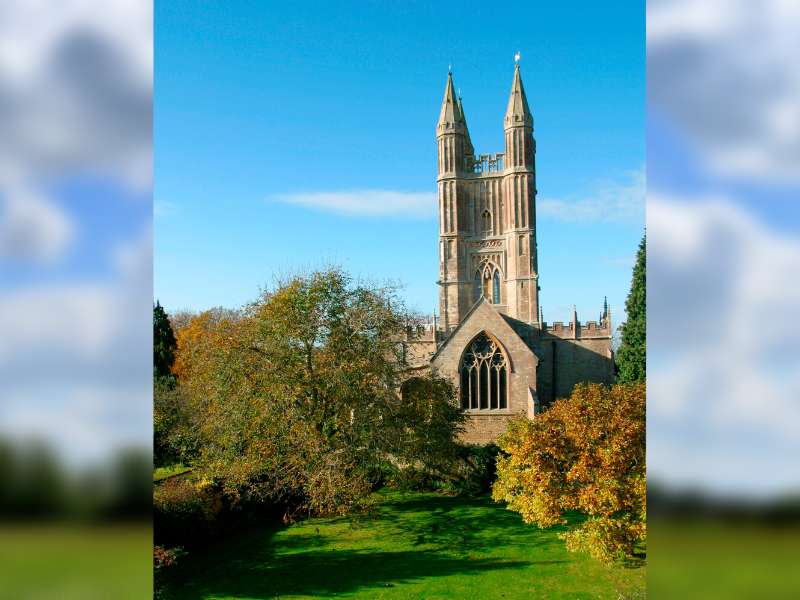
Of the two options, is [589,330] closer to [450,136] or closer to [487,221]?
[487,221]

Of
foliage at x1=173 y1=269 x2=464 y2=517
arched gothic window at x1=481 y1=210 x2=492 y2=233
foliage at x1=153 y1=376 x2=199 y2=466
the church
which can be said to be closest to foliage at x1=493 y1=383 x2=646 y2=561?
foliage at x1=173 y1=269 x2=464 y2=517

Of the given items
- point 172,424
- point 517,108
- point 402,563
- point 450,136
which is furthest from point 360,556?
point 517,108

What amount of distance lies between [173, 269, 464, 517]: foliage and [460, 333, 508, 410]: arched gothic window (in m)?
7.87

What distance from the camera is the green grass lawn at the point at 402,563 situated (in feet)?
34.4

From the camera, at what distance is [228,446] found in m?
13.1

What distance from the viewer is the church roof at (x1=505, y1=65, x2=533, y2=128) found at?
1231 inches
